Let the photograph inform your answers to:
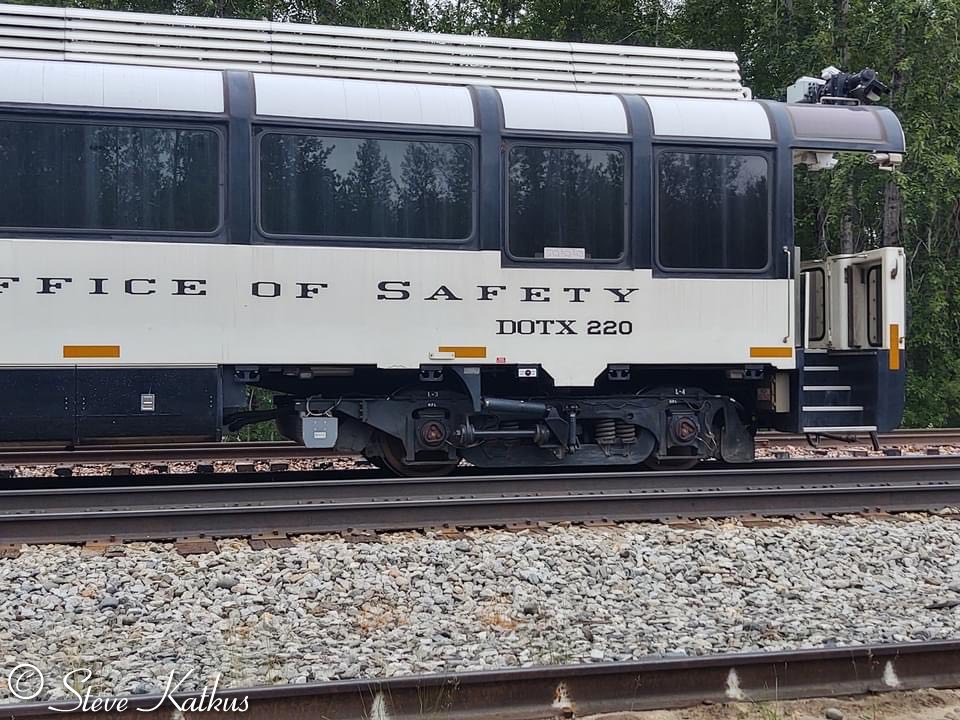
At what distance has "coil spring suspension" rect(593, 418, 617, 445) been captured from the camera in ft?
29.2

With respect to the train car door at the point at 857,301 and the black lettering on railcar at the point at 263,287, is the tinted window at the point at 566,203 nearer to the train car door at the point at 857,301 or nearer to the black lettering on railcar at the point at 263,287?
the black lettering on railcar at the point at 263,287

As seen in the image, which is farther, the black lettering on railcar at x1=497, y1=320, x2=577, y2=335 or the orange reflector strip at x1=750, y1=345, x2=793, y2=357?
the orange reflector strip at x1=750, y1=345, x2=793, y2=357

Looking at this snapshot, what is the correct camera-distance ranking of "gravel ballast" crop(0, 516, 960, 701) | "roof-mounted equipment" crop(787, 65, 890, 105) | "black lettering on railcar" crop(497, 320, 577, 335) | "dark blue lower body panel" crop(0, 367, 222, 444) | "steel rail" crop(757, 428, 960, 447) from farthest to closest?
1. "steel rail" crop(757, 428, 960, 447)
2. "roof-mounted equipment" crop(787, 65, 890, 105)
3. "black lettering on railcar" crop(497, 320, 577, 335)
4. "dark blue lower body panel" crop(0, 367, 222, 444)
5. "gravel ballast" crop(0, 516, 960, 701)

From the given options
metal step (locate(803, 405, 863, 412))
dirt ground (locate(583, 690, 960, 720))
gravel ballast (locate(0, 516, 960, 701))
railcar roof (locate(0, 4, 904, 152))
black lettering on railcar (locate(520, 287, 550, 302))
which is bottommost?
dirt ground (locate(583, 690, 960, 720))

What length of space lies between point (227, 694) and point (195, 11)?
633 inches

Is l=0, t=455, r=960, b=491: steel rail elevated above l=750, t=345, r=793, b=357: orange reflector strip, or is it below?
below

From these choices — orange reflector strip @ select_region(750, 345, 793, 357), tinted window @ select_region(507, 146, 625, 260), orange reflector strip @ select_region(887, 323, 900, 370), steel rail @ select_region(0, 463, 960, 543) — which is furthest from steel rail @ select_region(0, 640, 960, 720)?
orange reflector strip @ select_region(887, 323, 900, 370)

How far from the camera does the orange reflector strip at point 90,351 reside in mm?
7461

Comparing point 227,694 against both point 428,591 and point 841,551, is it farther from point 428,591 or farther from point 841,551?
point 841,551

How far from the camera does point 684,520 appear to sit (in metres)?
7.37

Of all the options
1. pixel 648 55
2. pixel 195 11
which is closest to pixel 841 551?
pixel 648 55

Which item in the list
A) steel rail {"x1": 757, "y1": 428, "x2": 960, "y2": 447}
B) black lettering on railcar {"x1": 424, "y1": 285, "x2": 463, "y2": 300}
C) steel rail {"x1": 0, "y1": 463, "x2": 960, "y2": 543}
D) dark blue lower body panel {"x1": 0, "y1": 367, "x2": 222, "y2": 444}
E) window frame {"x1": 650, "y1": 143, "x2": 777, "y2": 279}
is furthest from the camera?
steel rail {"x1": 757, "y1": 428, "x2": 960, "y2": 447}

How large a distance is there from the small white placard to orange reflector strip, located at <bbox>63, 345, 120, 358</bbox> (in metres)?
3.48

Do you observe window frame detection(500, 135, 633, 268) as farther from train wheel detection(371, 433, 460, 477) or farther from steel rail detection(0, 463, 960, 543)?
train wheel detection(371, 433, 460, 477)
